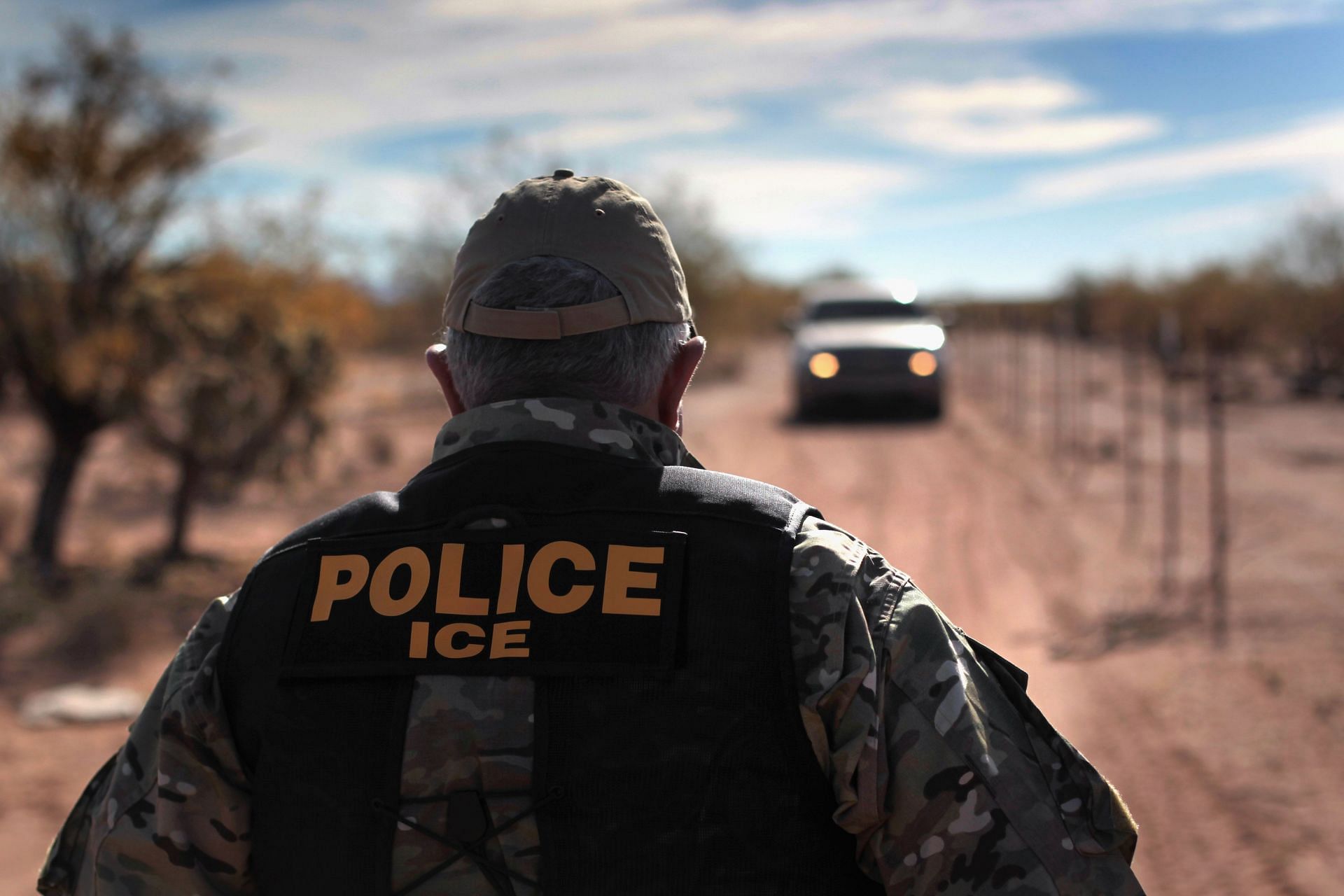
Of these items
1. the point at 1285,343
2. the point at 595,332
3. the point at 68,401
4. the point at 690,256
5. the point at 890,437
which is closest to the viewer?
the point at 595,332

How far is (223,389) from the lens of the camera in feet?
28.2

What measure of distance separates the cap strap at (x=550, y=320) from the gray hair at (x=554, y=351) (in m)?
0.01

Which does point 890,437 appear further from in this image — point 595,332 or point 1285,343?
point 1285,343

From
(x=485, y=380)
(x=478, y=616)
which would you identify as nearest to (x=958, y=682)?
(x=478, y=616)

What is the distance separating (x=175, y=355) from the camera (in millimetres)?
8602

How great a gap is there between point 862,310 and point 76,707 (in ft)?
40.7

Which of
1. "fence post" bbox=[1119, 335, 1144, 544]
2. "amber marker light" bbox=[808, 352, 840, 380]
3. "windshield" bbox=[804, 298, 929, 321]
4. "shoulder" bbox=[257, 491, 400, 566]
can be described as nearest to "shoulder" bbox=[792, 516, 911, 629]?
"shoulder" bbox=[257, 491, 400, 566]

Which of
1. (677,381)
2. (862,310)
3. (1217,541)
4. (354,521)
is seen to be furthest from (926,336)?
(354,521)

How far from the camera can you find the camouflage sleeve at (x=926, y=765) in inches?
47.2

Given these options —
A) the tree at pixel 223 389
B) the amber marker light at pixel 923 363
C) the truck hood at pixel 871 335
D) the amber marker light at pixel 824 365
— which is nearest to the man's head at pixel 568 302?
the tree at pixel 223 389

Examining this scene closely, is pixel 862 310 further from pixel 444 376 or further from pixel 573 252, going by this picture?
pixel 573 252

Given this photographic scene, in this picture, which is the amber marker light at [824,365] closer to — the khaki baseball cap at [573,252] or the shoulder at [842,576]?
the khaki baseball cap at [573,252]

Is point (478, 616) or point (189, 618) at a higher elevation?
point (478, 616)

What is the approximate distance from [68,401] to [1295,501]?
1061cm
